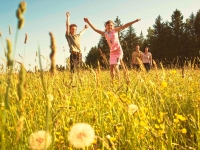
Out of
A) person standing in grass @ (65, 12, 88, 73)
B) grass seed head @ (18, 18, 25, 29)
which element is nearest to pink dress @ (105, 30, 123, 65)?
person standing in grass @ (65, 12, 88, 73)

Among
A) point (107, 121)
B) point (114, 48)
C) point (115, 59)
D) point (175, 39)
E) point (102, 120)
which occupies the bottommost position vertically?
point (107, 121)

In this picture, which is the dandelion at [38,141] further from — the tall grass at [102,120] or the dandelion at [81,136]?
the dandelion at [81,136]

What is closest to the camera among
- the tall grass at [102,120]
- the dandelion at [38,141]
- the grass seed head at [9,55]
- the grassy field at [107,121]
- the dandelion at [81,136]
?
the grass seed head at [9,55]

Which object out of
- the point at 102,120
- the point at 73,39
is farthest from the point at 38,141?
the point at 73,39

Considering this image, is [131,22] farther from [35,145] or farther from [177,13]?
[177,13]

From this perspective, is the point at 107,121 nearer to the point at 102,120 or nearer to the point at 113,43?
the point at 102,120

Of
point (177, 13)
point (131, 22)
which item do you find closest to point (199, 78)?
point (131, 22)

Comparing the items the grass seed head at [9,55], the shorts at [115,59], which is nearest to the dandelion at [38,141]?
the grass seed head at [9,55]

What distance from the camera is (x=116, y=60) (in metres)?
6.55

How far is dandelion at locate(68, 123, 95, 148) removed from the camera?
35.2 inches

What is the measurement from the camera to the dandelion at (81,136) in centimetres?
→ 90

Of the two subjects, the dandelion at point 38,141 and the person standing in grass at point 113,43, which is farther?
the person standing in grass at point 113,43

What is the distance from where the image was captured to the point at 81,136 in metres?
0.94

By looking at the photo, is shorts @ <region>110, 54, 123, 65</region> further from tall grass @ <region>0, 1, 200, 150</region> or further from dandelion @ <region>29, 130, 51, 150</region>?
dandelion @ <region>29, 130, 51, 150</region>
